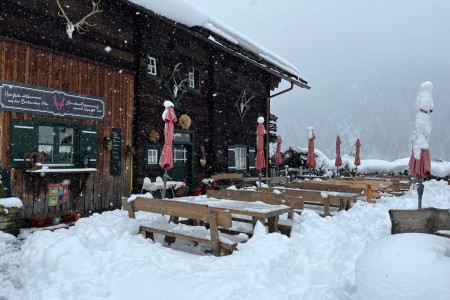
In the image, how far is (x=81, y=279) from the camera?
4.12 m

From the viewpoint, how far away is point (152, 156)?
444 inches

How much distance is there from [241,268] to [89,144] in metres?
6.38

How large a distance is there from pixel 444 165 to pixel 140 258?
20.2 m

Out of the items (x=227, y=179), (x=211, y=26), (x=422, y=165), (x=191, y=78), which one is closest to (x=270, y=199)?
(x=422, y=165)

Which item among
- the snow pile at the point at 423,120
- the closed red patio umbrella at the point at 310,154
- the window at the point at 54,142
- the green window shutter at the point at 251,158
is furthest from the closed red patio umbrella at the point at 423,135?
the green window shutter at the point at 251,158

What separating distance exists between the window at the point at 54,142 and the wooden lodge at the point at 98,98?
0.02 m

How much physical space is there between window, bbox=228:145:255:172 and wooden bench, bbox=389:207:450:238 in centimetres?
1055

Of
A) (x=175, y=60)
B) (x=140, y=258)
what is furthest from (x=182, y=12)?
(x=140, y=258)

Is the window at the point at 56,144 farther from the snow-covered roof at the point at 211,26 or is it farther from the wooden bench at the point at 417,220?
the wooden bench at the point at 417,220

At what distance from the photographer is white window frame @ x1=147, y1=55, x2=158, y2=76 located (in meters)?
11.3

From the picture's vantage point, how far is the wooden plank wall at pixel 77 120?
7637mm

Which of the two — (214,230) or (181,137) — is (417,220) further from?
(181,137)

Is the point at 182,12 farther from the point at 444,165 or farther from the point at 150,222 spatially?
the point at 444,165

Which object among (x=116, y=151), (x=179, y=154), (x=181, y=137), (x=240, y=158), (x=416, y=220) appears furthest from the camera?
(x=240, y=158)
